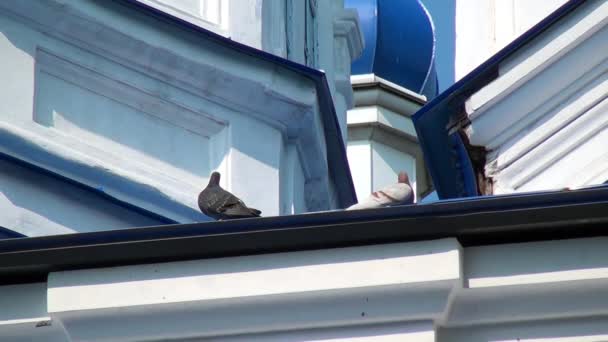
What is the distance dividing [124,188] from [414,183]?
11152 millimetres

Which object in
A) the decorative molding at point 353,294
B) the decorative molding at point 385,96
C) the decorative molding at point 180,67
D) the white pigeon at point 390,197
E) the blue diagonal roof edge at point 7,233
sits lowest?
the decorative molding at point 353,294

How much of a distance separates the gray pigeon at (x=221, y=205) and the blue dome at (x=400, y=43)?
39.6 ft

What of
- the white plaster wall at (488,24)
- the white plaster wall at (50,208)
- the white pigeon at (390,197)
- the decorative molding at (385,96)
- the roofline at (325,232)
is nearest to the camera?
the roofline at (325,232)

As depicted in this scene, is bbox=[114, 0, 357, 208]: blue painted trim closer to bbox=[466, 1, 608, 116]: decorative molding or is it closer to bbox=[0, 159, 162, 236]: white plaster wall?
bbox=[0, 159, 162, 236]: white plaster wall

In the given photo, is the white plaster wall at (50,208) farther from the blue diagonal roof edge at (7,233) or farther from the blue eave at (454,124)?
the blue eave at (454,124)

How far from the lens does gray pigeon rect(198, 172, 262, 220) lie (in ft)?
43.1

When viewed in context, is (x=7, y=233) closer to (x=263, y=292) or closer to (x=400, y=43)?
(x=263, y=292)

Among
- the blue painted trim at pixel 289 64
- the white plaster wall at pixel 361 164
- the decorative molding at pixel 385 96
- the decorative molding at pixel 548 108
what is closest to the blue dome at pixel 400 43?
the decorative molding at pixel 385 96

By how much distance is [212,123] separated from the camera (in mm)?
14898

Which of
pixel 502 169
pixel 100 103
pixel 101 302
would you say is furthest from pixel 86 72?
pixel 101 302

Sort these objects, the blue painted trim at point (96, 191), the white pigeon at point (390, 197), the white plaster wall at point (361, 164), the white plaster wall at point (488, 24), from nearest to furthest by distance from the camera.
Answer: the white pigeon at point (390, 197), the white plaster wall at point (488, 24), the blue painted trim at point (96, 191), the white plaster wall at point (361, 164)

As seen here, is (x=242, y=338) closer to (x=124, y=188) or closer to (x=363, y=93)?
(x=124, y=188)

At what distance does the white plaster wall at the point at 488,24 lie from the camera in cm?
1289

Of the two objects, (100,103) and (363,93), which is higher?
(363,93)
